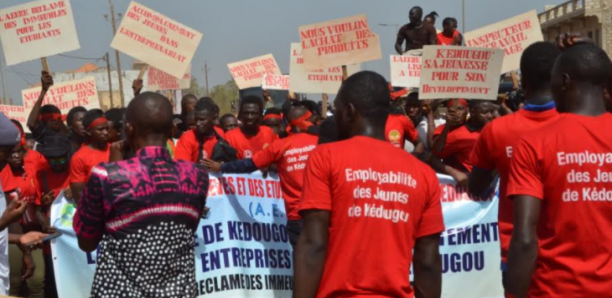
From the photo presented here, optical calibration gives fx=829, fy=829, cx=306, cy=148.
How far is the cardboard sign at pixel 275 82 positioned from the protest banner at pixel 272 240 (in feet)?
21.1

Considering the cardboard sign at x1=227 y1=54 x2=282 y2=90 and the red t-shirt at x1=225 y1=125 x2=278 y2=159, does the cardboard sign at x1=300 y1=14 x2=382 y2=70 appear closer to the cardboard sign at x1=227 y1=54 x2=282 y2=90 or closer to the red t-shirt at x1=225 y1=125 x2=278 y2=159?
the red t-shirt at x1=225 y1=125 x2=278 y2=159

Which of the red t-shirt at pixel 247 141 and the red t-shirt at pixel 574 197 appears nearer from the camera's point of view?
the red t-shirt at pixel 574 197

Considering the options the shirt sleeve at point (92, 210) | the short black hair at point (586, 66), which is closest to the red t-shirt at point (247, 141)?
the shirt sleeve at point (92, 210)

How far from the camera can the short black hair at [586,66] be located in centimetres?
352

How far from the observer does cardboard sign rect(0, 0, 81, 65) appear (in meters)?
10.0

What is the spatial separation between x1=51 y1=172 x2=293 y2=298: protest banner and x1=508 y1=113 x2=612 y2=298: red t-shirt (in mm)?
4240

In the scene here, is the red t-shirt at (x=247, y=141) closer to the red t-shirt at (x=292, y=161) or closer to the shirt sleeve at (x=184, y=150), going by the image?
the shirt sleeve at (x=184, y=150)

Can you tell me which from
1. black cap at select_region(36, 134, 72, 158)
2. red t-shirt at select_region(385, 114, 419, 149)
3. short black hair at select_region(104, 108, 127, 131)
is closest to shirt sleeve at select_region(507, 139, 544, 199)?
short black hair at select_region(104, 108, 127, 131)

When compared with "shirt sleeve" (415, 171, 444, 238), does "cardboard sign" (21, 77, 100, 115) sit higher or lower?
higher

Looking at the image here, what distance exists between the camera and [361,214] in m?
3.41

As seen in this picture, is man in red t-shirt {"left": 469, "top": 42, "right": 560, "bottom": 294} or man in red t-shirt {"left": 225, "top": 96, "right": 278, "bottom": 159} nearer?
man in red t-shirt {"left": 469, "top": 42, "right": 560, "bottom": 294}

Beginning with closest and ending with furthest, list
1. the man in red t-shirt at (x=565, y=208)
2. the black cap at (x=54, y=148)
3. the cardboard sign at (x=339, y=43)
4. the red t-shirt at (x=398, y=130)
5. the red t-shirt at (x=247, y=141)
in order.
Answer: the man in red t-shirt at (x=565, y=208) → the black cap at (x=54, y=148) → the red t-shirt at (x=398, y=130) → the red t-shirt at (x=247, y=141) → the cardboard sign at (x=339, y=43)

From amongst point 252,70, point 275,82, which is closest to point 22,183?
point 275,82

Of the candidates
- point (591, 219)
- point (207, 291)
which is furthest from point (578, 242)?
point (207, 291)
